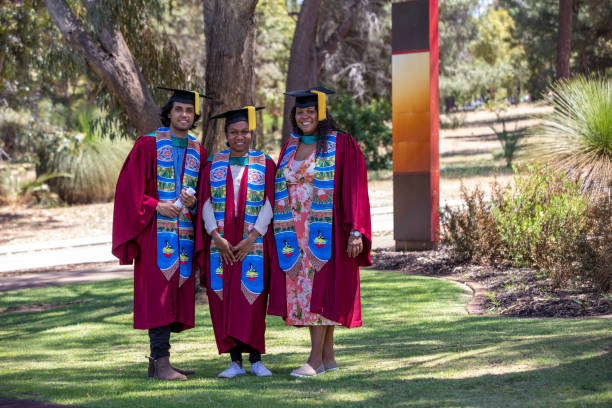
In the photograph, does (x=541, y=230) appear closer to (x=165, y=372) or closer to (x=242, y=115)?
(x=242, y=115)

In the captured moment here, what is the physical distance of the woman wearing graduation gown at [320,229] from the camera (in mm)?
5730

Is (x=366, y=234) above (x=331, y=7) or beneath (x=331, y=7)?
beneath

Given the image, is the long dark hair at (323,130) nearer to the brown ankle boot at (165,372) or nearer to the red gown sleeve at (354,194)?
the red gown sleeve at (354,194)

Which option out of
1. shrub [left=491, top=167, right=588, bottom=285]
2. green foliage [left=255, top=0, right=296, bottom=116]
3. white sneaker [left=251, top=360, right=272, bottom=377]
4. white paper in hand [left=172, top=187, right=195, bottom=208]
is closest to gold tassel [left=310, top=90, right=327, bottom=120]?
white paper in hand [left=172, top=187, right=195, bottom=208]


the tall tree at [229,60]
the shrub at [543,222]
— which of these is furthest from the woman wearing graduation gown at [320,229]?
the tall tree at [229,60]

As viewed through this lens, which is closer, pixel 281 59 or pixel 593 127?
pixel 593 127

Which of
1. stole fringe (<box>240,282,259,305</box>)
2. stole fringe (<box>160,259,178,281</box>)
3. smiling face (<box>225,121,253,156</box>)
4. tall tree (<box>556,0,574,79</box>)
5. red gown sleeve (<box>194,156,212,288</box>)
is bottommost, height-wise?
stole fringe (<box>240,282,259,305</box>)

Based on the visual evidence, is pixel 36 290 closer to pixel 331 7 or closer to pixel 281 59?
pixel 331 7

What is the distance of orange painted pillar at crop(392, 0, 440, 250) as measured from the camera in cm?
1234

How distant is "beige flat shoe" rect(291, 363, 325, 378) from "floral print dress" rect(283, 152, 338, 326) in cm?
31

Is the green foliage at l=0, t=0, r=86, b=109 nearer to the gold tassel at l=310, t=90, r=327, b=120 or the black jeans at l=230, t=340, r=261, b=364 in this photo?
the gold tassel at l=310, t=90, r=327, b=120

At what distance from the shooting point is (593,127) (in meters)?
13.4

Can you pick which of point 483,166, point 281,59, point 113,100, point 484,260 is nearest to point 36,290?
point 113,100

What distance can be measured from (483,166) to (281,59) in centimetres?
1091
